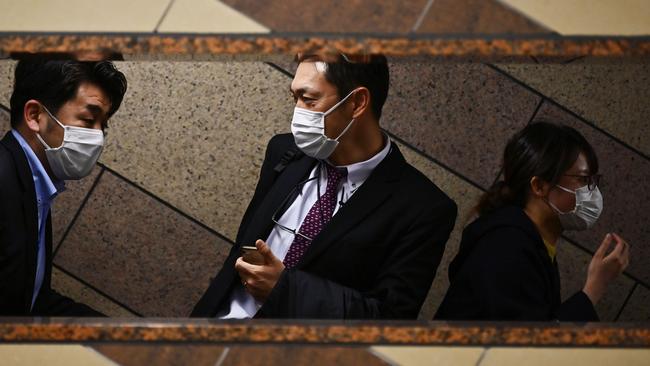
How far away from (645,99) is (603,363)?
209 cm

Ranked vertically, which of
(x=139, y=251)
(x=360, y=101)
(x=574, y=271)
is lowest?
(x=139, y=251)

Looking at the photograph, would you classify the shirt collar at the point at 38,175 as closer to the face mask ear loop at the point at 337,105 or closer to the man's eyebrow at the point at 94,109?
the man's eyebrow at the point at 94,109

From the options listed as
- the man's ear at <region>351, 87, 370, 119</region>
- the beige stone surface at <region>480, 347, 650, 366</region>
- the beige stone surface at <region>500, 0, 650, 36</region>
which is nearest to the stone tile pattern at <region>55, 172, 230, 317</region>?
the man's ear at <region>351, 87, 370, 119</region>

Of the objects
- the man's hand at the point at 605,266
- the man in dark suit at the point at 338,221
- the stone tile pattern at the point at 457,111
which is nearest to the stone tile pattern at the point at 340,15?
the man in dark suit at the point at 338,221

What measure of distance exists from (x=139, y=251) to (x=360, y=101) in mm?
1546

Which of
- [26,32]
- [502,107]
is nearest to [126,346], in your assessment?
[26,32]

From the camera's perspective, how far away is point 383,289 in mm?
4438

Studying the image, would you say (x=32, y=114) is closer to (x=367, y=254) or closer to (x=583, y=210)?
(x=367, y=254)

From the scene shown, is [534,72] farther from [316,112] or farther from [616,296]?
[316,112]

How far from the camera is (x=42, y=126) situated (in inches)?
191

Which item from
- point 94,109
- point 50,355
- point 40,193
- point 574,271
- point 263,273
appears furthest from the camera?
point 574,271

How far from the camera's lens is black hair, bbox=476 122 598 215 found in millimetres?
4855

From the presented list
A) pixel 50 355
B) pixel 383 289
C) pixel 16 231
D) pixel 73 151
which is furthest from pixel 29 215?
pixel 383 289

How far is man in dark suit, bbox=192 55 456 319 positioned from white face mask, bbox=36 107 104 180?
1.98 feet
